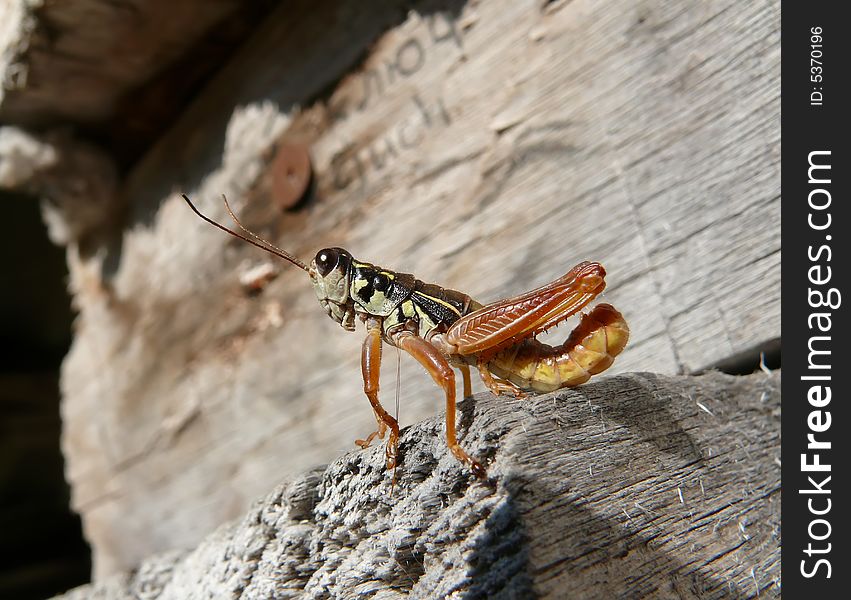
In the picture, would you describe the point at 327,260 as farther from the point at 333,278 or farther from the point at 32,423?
the point at 32,423

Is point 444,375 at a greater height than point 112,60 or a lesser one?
lesser

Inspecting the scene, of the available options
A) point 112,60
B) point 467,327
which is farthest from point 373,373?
Answer: point 112,60

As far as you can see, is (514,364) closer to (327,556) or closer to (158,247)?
(327,556)

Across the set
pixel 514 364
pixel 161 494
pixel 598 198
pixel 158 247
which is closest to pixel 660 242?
pixel 598 198

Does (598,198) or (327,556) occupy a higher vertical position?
(598,198)

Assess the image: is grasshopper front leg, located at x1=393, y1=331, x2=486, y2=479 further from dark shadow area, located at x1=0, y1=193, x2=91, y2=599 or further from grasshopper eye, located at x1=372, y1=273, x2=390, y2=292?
dark shadow area, located at x1=0, y1=193, x2=91, y2=599

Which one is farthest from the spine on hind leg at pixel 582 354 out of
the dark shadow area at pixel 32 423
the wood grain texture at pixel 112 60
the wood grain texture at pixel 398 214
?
the dark shadow area at pixel 32 423
